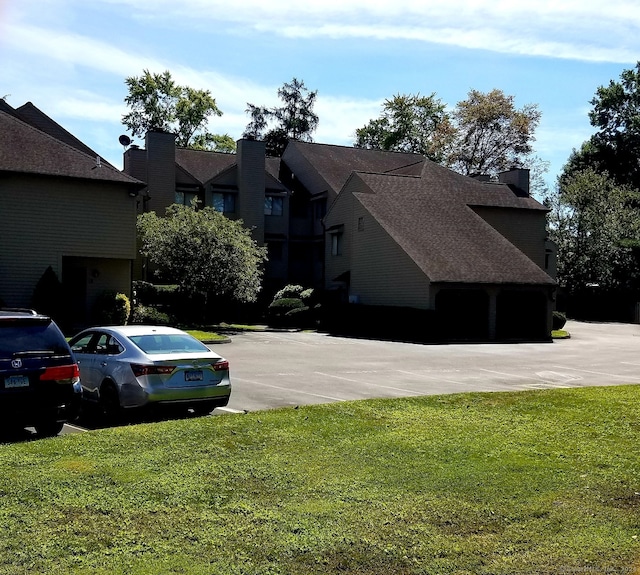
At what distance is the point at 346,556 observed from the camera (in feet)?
18.0

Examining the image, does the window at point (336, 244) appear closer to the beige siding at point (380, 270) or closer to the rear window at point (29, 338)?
the beige siding at point (380, 270)

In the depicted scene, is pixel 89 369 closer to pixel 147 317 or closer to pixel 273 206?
pixel 147 317

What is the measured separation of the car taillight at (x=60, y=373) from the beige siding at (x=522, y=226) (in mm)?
38662

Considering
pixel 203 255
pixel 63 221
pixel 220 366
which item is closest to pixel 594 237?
pixel 203 255

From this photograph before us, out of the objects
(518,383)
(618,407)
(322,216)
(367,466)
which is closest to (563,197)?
(322,216)

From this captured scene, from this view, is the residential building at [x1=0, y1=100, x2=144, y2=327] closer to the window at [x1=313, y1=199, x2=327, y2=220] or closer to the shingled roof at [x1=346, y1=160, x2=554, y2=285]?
the shingled roof at [x1=346, y1=160, x2=554, y2=285]

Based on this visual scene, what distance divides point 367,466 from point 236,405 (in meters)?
5.43

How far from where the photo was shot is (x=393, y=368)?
809 inches

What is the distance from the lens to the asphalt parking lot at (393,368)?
15.2 metres

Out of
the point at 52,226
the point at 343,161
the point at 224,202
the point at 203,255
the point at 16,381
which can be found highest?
the point at 343,161

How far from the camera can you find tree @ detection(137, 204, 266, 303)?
36688mm

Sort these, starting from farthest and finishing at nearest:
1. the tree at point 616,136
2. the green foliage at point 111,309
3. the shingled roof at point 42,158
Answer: the tree at point 616,136 → the green foliage at point 111,309 → the shingled roof at point 42,158

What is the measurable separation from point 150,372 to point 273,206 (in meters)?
40.1

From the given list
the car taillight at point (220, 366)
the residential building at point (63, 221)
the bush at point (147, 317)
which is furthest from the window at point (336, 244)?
the car taillight at point (220, 366)
